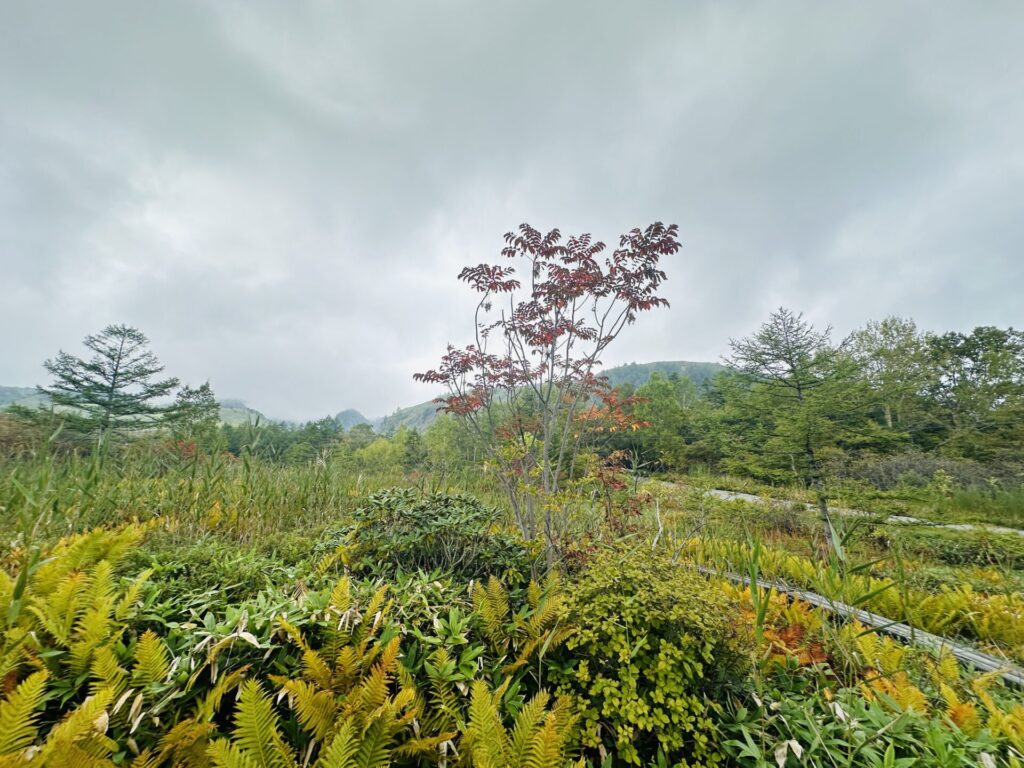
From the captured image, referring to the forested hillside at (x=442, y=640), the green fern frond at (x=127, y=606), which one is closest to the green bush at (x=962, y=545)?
the forested hillside at (x=442, y=640)

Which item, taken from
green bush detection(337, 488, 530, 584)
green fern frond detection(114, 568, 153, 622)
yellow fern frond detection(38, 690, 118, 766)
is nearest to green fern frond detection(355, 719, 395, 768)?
yellow fern frond detection(38, 690, 118, 766)

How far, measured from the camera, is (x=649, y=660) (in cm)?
140

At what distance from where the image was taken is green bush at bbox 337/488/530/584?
2.15 meters

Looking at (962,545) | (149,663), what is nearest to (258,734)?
(149,663)

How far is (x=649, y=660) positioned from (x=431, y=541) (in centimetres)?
137

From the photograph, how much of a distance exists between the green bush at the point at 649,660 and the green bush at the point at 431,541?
2.32 feet

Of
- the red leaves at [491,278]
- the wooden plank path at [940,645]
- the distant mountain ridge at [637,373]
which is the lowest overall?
the wooden plank path at [940,645]

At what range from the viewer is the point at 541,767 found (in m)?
0.99

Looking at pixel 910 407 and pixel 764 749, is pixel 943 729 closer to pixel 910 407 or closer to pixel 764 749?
pixel 764 749

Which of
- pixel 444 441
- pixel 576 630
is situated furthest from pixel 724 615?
pixel 444 441

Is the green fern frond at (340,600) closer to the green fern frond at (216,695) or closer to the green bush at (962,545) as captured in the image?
the green fern frond at (216,695)

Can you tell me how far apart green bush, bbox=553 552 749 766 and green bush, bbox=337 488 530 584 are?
706mm

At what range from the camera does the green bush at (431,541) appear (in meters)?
2.15

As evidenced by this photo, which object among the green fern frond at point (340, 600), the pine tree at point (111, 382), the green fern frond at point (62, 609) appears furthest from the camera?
the pine tree at point (111, 382)
